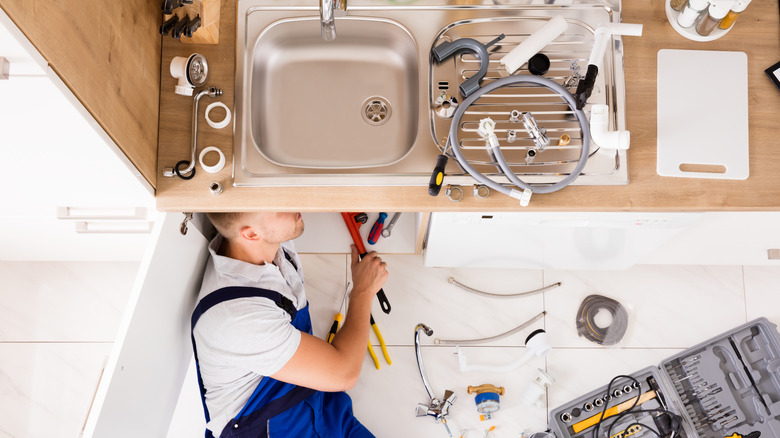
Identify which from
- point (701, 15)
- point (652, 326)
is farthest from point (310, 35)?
point (652, 326)

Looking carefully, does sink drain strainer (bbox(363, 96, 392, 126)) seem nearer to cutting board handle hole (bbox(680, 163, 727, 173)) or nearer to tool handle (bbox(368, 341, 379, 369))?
cutting board handle hole (bbox(680, 163, 727, 173))

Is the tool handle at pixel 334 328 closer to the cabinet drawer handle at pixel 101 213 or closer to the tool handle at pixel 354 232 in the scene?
the tool handle at pixel 354 232

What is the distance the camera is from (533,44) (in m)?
1.41

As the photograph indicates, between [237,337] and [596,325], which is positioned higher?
[237,337]

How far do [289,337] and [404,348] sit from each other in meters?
0.73

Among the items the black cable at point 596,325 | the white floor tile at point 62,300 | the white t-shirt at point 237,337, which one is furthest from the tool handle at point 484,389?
the white floor tile at point 62,300

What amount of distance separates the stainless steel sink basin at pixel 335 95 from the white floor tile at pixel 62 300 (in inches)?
43.8

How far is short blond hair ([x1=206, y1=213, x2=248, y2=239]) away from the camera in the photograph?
1.58 metres

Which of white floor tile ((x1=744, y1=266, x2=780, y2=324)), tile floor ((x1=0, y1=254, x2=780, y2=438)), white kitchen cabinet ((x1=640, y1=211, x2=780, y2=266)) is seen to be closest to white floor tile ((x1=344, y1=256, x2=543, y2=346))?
tile floor ((x1=0, y1=254, x2=780, y2=438))

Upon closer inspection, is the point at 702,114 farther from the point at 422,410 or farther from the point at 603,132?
the point at 422,410

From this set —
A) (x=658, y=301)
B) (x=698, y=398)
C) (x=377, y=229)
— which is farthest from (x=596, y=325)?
(x=377, y=229)

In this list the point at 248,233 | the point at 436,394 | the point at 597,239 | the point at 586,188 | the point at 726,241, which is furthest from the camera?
the point at 436,394

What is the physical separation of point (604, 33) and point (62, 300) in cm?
219

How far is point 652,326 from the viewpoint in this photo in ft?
7.43
